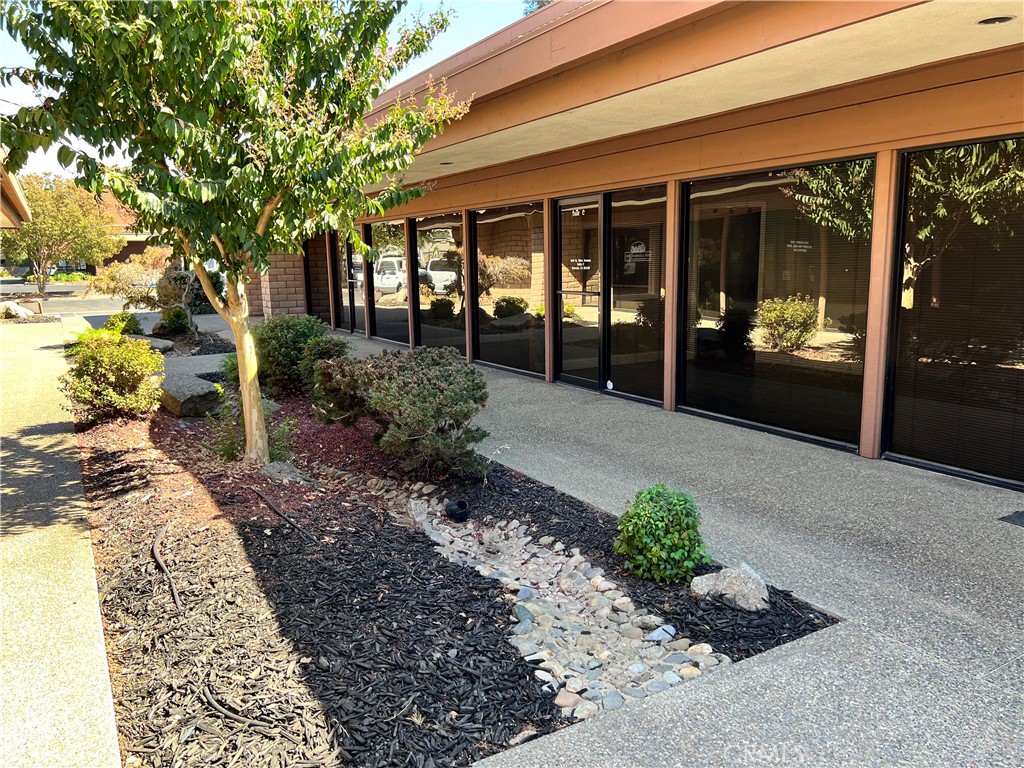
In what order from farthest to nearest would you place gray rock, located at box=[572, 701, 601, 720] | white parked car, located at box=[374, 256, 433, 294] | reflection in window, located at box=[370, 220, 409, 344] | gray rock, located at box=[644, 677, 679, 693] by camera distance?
white parked car, located at box=[374, 256, 433, 294] → reflection in window, located at box=[370, 220, 409, 344] → gray rock, located at box=[644, 677, 679, 693] → gray rock, located at box=[572, 701, 601, 720]

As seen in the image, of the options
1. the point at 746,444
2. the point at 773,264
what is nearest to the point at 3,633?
the point at 746,444

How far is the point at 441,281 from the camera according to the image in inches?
493

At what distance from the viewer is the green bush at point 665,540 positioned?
12.3 feet

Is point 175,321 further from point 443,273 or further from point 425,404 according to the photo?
point 425,404

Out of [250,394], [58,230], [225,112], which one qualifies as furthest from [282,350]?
[58,230]

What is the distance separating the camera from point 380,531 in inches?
174

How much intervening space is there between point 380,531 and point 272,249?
86.7 inches

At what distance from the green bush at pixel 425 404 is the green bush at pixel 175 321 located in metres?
11.0

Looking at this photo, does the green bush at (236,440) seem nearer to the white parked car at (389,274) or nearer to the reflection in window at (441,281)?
the reflection in window at (441,281)

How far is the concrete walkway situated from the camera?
2512mm
